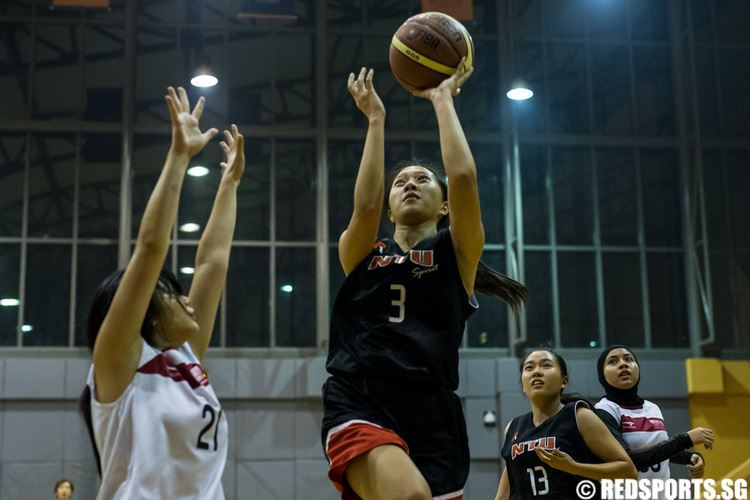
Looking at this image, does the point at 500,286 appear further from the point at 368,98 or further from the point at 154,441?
the point at 154,441

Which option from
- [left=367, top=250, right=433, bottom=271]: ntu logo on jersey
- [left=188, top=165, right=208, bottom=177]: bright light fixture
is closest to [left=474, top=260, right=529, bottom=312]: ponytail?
[left=367, top=250, right=433, bottom=271]: ntu logo on jersey

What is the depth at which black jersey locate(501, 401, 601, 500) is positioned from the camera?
4.66 metres

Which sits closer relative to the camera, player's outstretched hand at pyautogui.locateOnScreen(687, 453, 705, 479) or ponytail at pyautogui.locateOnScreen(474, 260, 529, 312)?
ponytail at pyautogui.locateOnScreen(474, 260, 529, 312)

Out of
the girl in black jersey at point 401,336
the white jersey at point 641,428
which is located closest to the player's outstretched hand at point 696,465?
the white jersey at point 641,428

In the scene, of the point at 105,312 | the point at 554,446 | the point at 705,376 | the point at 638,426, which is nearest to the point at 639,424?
the point at 638,426

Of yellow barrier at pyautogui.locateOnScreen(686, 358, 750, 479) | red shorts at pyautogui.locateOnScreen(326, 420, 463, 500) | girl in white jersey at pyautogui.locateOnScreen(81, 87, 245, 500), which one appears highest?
girl in white jersey at pyautogui.locateOnScreen(81, 87, 245, 500)

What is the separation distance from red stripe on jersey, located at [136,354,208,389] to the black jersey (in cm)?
258

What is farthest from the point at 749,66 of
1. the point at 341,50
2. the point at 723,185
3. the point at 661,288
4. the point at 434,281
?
the point at 434,281

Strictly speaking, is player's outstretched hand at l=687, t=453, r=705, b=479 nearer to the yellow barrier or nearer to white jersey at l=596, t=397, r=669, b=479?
white jersey at l=596, t=397, r=669, b=479

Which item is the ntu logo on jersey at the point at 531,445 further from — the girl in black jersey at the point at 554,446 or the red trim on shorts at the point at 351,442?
the red trim on shorts at the point at 351,442

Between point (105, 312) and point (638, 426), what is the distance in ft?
13.5

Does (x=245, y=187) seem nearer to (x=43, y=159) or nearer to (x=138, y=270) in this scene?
(x=43, y=159)

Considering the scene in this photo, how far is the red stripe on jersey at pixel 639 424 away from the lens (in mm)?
5672

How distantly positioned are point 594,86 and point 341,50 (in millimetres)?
4046
